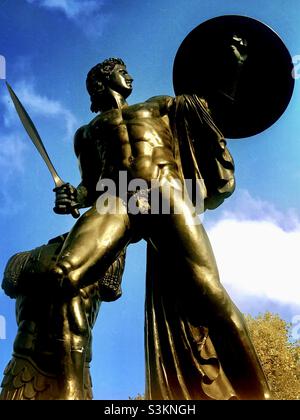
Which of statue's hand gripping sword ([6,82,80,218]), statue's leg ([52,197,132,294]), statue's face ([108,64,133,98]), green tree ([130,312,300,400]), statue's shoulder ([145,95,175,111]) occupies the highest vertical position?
green tree ([130,312,300,400])

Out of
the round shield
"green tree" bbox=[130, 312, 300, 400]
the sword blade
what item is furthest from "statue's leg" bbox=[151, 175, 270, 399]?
"green tree" bbox=[130, 312, 300, 400]

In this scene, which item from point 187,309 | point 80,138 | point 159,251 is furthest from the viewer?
point 80,138

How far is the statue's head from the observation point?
7031mm

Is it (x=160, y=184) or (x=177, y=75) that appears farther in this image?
(x=177, y=75)

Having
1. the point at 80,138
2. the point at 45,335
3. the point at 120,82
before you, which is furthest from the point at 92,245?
the point at 120,82

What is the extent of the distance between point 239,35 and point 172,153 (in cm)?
203

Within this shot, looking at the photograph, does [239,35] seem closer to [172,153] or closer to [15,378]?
[172,153]

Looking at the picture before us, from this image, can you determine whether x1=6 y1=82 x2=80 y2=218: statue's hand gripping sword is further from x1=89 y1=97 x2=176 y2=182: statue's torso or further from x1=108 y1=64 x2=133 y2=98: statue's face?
x1=108 y1=64 x2=133 y2=98: statue's face

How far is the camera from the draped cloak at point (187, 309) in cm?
548

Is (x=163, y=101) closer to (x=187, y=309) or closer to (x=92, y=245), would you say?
(x=92, y=245)

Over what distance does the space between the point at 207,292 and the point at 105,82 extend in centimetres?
308

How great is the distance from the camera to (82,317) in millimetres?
5297

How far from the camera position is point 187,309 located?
5.80 m
